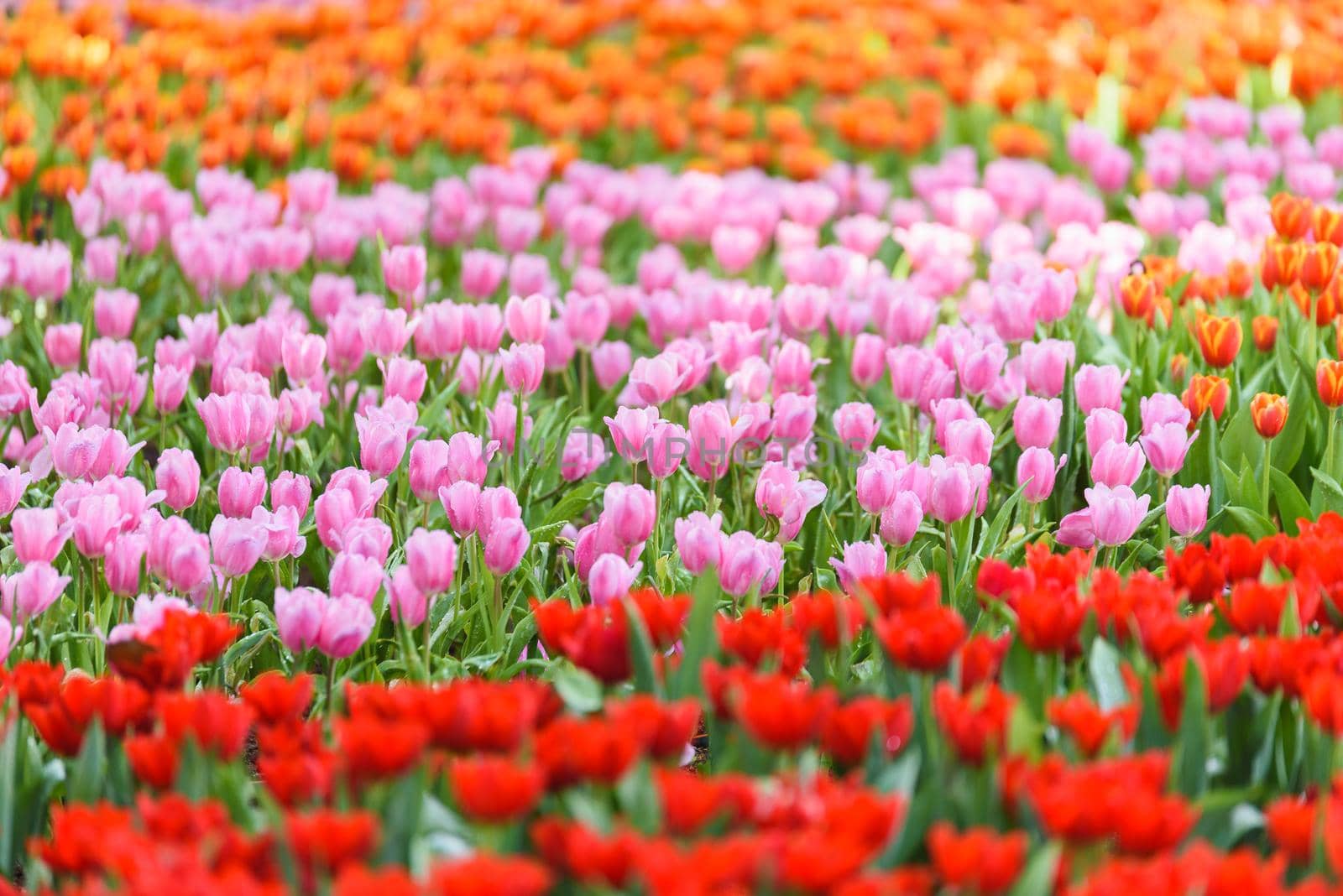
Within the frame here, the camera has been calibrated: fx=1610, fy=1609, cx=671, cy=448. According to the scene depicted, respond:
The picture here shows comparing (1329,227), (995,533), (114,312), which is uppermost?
(1329,227)

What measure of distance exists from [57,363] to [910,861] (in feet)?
8.43

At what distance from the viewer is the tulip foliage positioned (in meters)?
1.73

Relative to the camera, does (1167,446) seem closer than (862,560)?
No

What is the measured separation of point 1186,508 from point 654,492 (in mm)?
946

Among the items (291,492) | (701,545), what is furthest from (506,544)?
(291,492)

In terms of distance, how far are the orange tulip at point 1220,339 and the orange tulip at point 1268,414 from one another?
0.25m

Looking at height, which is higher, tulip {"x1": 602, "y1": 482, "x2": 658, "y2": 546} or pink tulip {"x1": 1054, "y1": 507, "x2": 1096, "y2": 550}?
tulip {"x1": 602, "y1": 482, "x2": 658, "y2": 546}

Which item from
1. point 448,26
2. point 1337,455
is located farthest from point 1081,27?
point 1337,455

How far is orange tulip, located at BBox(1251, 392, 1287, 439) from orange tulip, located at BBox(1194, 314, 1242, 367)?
0.25 meters

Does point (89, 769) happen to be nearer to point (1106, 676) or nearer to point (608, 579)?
point (608, 579)

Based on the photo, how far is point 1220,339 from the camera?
331cm

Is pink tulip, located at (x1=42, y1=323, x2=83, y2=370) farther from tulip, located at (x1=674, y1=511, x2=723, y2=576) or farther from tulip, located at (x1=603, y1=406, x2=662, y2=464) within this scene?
tulip, located at (x1=674, y1=511, x2=723, y2=576)

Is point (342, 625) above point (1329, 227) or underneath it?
underneath

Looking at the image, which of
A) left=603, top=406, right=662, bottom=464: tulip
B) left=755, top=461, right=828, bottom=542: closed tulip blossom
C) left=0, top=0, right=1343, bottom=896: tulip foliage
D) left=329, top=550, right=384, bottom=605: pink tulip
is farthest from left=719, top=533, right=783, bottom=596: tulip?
left=329, top=550, right=384, bottom=605: pink tulip
